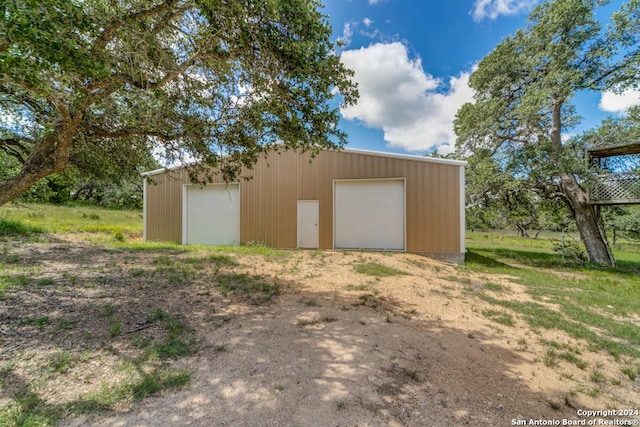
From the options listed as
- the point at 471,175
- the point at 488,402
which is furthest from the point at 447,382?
the point at 471,175

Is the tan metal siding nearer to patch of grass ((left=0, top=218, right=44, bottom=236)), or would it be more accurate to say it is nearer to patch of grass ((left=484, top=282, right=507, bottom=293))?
patch of grass ((left=484, top=282, right=507, bottom=293))

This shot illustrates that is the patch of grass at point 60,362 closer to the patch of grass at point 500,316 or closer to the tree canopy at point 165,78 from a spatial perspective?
the tree canopy at point 165,78

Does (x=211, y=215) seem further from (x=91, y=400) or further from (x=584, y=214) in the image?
(x=584, y=214)

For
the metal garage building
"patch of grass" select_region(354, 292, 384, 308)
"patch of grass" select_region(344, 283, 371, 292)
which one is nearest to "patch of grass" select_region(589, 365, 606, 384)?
"patch of grass" select_region(354, 292, 384, 308)

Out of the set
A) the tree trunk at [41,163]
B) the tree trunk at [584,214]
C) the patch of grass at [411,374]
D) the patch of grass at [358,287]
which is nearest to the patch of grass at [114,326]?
the tree trunk at [41,163]

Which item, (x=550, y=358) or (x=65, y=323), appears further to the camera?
(x=65, y=323)

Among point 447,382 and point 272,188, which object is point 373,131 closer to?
point 272,188

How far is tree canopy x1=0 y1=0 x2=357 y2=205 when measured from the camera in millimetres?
2289

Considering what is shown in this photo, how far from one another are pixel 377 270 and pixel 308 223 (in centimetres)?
386

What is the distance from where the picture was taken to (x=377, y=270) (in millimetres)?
6016

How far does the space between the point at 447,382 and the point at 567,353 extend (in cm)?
157

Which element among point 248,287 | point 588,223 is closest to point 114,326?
point 248,287

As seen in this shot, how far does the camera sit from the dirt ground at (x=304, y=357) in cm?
172

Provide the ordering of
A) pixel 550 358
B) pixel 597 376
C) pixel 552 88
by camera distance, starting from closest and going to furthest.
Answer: pixel 597 376 < pixel 550 358 < pixel 552 88
